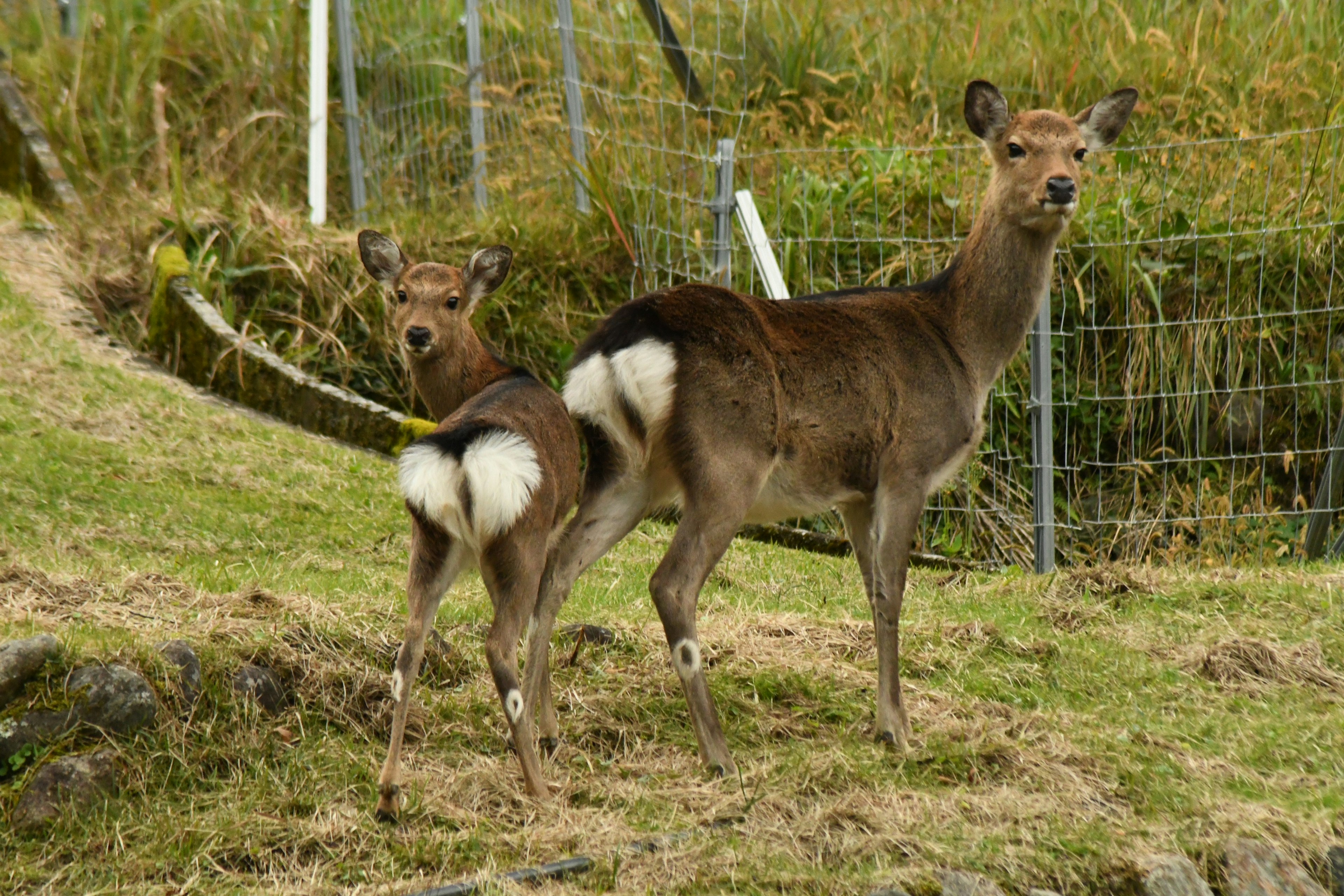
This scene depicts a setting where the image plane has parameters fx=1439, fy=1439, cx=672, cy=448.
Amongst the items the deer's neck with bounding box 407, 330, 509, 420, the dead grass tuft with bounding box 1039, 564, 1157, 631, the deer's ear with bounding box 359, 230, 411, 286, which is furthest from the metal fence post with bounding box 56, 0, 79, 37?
the dead grass tuft with bounding box 1039, 564, 1157, 631

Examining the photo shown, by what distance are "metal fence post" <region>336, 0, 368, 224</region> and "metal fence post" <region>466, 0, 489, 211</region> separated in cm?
110

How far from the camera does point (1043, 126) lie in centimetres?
526

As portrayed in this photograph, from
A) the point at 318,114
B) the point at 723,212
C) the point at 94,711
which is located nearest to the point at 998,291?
the point at 723,212

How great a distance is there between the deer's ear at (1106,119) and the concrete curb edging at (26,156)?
24.3 ft

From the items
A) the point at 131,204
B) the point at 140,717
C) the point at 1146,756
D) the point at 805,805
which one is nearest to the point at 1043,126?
the point at 1146,756

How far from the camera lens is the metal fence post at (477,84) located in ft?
33.5

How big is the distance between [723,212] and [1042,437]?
7.38 feet

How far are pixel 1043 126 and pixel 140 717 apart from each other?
12.0ft

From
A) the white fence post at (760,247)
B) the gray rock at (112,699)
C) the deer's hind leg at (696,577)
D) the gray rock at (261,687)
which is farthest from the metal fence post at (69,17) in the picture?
the deer's hind leg at (696,577)

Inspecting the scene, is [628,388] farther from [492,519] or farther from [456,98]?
[456,98]

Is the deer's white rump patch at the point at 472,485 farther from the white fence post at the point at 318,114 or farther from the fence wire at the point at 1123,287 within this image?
the white fence post at the point at 318,114

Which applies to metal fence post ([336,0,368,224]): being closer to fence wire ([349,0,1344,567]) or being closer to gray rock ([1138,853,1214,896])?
fence wire ([349,0,1344,567])

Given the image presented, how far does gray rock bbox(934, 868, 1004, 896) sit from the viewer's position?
11.7 feet

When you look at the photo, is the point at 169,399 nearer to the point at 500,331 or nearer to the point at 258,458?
the point at 258,458
